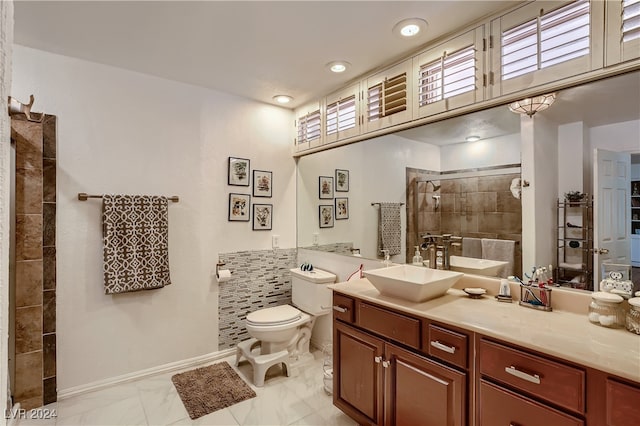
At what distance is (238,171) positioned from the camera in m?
3.03

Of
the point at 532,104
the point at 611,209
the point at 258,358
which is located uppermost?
the point at 532,104

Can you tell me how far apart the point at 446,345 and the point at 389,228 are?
116 cm

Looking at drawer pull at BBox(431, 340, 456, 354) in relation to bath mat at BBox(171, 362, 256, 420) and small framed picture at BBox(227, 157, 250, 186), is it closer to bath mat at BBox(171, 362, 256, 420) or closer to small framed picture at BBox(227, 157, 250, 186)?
bath mat at BBox(171, 362, 256, 420)

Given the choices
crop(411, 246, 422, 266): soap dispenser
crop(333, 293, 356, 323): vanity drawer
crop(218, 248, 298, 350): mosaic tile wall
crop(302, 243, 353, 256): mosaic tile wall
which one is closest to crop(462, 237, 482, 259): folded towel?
crop(411, 246, 422, 266): soap dispenser

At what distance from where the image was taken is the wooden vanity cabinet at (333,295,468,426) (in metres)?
1.48

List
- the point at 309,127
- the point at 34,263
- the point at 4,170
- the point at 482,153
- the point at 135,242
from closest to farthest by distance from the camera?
the point at 4,170, the point at 482,153, the point at 34,263, the point at 135,242, the point at 309,127

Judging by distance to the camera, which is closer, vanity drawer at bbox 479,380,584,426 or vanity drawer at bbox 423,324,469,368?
vanity drawer at bbox 479,380,584,426

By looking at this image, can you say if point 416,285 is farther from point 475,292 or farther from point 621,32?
point 621,32

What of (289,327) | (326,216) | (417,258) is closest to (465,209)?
(417,258)

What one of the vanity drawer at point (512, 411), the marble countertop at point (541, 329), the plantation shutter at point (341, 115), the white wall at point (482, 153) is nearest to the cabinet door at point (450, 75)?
the white wall at point (482, 153)

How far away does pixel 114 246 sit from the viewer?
2.39m

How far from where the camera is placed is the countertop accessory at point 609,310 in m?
1.35

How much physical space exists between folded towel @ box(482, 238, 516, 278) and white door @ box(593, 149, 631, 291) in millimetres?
367

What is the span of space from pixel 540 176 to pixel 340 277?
172 centimetres
